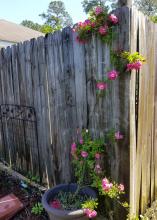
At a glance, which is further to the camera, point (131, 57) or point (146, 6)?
point (146, 6)

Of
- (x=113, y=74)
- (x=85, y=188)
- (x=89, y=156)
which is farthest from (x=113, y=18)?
(x=85, y=188)

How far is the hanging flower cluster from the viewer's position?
2303mm

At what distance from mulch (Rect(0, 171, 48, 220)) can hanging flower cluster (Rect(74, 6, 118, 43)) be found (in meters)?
2.11

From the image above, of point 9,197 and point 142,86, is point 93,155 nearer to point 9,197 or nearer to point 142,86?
point 142,86

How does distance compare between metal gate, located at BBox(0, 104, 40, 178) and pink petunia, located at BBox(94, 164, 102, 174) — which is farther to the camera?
metal gate, located at BBox(0, 104, 40, 178)

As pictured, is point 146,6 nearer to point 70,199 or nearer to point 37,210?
point 37,210

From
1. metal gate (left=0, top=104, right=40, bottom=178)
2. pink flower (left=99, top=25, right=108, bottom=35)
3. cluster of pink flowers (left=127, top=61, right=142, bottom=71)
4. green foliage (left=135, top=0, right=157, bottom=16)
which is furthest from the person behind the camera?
green foliage (left=135, top=0, right=157, bottom=16)

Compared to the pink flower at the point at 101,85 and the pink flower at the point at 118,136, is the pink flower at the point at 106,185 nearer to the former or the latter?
the pink flower at the point at 118,136

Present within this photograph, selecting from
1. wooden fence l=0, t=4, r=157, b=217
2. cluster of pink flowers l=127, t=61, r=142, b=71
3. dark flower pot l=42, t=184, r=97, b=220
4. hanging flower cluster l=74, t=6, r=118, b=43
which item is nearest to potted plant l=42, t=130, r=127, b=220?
dark flower pot l=42, t=184, r=97, b=220

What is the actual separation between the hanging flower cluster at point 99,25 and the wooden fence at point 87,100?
0.24ft

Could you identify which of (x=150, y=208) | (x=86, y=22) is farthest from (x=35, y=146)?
(x=86, y=22)

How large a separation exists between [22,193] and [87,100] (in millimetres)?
1759

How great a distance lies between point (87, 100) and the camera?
8.91 feet

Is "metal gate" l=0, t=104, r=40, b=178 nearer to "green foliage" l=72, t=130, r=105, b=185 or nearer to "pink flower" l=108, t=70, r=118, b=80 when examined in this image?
"green foliage" l=72, t=130, r=105, b=185
